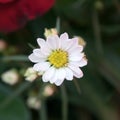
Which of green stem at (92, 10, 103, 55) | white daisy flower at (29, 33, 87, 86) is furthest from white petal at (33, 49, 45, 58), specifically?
green stem at (92, 10, 103, 55)

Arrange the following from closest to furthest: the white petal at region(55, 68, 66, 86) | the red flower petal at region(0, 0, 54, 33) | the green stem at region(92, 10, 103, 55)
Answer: the white petal at region(55, 68, 66, 86)
the red flower petal at region(0, 0, 54, 33)
the green stem at region(92, 10, 103, 55)

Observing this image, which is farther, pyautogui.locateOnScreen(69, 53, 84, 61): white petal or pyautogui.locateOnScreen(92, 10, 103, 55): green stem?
pyautogui.locateOnScreen(92, 10, 103, 55): green stem

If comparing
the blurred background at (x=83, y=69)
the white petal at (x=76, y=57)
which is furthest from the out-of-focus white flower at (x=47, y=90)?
the white petal at (x=76, y=57)

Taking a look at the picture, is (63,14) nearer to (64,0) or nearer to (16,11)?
(64,0)

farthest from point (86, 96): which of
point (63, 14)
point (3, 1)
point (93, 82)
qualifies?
point (3, 1)

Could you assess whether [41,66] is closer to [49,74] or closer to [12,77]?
[49,74]

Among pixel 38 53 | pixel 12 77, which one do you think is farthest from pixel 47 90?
pixel 38 53

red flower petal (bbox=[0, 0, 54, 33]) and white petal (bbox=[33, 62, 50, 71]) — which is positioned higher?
red flower petal (bbox=[0, 0, 54, 33])

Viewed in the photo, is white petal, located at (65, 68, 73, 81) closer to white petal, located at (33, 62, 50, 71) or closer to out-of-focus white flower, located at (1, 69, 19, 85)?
white petal, located at (33, 62, 50, 71)

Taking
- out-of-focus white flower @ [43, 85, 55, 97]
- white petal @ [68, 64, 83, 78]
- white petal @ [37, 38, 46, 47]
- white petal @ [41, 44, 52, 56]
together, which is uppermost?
out-of-focus white flower @ [43, 85, 55, 97]
